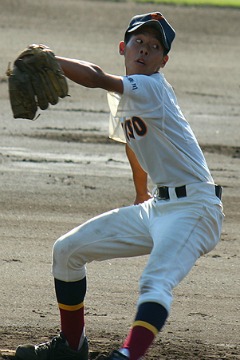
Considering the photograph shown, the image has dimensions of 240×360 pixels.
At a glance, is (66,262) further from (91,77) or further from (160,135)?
(91,77)

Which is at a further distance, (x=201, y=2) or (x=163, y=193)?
(x=201, y=2)

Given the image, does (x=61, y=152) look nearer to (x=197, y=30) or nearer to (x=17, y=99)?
(x=17, y=99)

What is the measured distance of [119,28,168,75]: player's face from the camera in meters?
5.28

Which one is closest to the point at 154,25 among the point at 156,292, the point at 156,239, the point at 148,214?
the point at 148,214

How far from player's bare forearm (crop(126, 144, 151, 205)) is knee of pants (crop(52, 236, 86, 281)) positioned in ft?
2.45

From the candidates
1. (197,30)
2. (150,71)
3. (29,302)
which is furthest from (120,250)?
(197,30)

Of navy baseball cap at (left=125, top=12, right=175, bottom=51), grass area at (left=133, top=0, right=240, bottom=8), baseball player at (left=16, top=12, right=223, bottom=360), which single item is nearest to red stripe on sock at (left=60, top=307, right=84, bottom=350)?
baseball player at (left=16, top=12, right=223, bottom=360)

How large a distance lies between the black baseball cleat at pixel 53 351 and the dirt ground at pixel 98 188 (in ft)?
0.70

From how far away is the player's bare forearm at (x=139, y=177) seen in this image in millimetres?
5855

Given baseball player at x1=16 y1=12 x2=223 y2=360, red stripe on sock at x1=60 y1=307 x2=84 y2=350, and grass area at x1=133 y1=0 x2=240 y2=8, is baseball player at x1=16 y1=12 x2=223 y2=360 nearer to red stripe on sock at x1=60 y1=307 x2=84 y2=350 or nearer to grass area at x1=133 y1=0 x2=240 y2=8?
red stripe on sock at x1=60 y1=307 x2=84 y2=350

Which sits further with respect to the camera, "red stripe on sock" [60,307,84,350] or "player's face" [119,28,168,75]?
"red stripe on sock" [60,307,84,350]

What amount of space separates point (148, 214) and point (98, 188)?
432 cm

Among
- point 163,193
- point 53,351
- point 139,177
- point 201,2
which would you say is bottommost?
point 201,2

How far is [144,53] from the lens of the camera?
5289 mm
